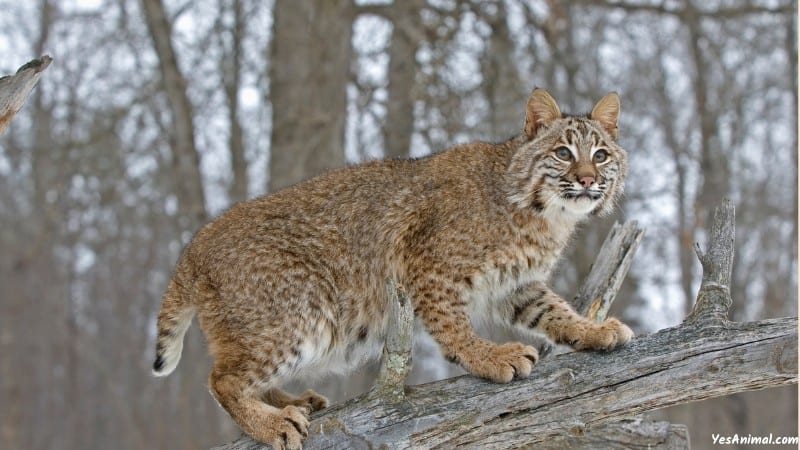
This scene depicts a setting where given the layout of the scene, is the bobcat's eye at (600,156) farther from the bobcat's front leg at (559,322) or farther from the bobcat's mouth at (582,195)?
the bobcat's front leg at (559,322)

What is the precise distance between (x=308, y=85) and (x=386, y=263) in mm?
4741

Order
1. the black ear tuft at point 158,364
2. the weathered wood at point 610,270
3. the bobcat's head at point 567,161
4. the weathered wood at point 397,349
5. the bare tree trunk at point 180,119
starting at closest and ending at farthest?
the weathered wood at point 397,349 < the bobcat's head at point 567,161 < the black ear tuft at point 158,364 < the weathered wood at point 610,270 < the bare tree trunk at point 180,119

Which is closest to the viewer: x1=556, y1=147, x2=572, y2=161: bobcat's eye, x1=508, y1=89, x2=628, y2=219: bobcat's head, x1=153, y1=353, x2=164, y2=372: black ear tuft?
x1=508, y1=89, x2=628, y2=219: bobcat's head

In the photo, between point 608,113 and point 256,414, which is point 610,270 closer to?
point 608,113

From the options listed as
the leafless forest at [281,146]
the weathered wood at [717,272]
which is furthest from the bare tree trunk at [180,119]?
the weathered wood at [717,272]

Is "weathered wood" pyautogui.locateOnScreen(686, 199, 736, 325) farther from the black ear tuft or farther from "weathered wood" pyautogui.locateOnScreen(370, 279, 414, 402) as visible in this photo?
the black ear tuft

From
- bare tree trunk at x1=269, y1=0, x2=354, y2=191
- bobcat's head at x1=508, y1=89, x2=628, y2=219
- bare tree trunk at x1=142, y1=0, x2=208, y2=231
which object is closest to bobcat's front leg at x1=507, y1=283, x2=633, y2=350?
bobcat's head at x1=508, y1=89, x2=628, y2=219

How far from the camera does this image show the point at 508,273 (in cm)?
504

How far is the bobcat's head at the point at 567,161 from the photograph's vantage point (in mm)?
4852

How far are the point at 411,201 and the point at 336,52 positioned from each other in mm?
4805

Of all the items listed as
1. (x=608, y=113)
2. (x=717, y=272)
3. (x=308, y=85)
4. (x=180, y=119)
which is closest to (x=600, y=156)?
(x=608, y=113)

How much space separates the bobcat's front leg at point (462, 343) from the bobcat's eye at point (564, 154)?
938mm

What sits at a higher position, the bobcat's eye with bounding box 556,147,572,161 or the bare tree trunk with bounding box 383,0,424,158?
the bare tree trunk with bounding box 383,0,424,158

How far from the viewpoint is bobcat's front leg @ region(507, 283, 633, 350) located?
4504 millimetres
